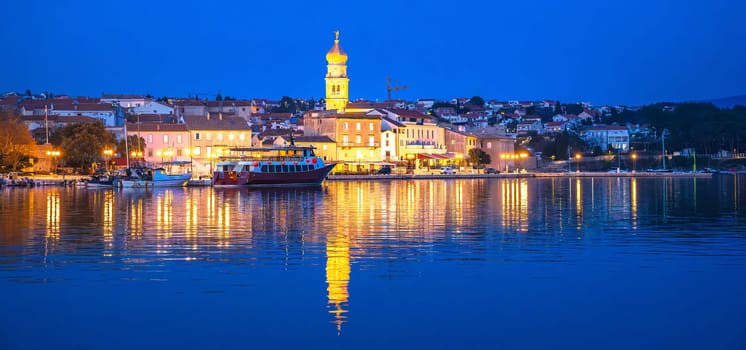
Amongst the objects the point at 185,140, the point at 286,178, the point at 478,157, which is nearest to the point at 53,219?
the point at 286,178

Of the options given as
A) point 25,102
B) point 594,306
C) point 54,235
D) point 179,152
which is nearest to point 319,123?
point 179,152

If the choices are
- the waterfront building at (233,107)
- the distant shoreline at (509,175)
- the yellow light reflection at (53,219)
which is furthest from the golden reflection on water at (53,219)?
the waterfront building at (233,107)

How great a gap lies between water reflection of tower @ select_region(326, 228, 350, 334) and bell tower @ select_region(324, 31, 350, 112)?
6195cm

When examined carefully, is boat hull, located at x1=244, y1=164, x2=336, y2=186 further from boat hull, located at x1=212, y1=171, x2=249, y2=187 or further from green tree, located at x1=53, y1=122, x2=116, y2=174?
green tree, located at x1=53, y1=122, x2=116, y2=174

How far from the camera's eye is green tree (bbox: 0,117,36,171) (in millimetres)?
59825

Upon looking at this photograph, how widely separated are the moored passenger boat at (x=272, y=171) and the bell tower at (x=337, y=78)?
75.8 feet

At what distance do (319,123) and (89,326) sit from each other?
65441 millimetres

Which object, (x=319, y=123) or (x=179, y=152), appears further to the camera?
(x=319, y=123)

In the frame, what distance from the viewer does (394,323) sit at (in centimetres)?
1088

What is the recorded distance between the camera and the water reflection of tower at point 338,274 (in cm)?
1157

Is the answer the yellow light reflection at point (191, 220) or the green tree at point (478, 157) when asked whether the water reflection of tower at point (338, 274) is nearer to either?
the yellow light reflection at point (191, 220)

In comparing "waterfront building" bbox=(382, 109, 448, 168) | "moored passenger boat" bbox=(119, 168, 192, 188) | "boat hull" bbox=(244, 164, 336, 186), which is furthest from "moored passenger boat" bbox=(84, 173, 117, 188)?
"waterfront building" bbox=(382, 109, 448, 168)

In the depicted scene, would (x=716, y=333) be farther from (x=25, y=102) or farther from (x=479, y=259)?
(x=25, y=102)

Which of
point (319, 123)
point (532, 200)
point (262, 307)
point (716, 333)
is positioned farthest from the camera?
point (319, 123)
